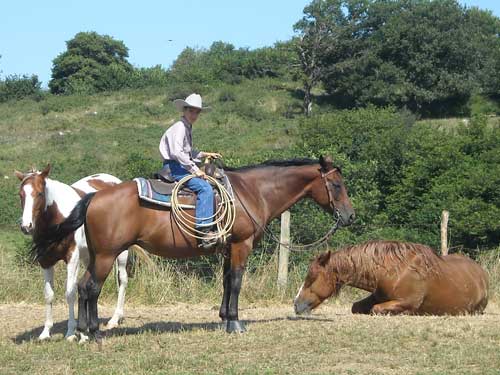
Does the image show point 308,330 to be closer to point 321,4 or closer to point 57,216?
point 57,216

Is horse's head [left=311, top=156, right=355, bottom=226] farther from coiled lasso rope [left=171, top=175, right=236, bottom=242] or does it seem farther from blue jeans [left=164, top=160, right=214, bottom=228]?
blue jeans [left=164, top=160, right=214, bottom=228]

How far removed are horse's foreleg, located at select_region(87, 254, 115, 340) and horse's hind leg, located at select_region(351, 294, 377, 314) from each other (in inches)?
145

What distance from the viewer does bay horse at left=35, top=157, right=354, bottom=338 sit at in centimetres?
837

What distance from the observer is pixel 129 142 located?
40.8 meters

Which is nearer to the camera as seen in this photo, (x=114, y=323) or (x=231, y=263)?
(x=231, y=263)

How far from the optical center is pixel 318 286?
995 centimetres

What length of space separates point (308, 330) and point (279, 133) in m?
33.5

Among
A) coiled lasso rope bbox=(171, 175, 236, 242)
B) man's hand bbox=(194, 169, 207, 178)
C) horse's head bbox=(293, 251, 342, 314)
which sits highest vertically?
man's hand bbox=(194, 169, 207, 178)

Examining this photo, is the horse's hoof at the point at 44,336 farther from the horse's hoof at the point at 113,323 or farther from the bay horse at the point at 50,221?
the horse's hoof at the point at 113,323

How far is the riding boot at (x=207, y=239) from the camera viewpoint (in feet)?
28.5

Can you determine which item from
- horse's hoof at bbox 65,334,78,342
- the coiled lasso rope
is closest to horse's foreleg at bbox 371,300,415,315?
the coiled lasso rope

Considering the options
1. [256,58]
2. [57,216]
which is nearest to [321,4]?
[256,58]

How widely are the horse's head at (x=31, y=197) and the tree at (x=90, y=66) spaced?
51.9 metres

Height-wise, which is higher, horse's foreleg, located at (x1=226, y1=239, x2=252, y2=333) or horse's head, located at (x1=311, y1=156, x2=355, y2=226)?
horse's head, located at (x1=311, y1=156, x2=355, y2=226)
